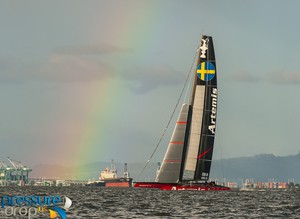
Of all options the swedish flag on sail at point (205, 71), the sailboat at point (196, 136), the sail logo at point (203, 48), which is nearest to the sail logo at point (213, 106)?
the sailboat at point (196, 136)

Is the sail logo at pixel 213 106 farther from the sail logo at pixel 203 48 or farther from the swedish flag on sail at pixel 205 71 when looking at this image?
the sail logo at pixel 203 48

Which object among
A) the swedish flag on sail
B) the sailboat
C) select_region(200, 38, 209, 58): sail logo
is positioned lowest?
the sailboat

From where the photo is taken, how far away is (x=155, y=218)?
70.0m

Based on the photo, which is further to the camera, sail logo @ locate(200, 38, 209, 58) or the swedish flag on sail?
sail logo @ locate(200, 38, 209, 58)

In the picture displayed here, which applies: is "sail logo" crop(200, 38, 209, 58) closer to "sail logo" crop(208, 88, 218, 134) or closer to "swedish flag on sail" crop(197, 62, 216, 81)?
"swedish flag on sail" crop(197, 62, 216, 81)

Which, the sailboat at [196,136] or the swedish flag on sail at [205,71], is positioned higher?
the swedish flag on sail at [205,71]

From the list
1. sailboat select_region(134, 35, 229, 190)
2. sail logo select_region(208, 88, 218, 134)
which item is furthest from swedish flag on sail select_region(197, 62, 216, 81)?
sail logo select_region(208, 88, 218, 134)

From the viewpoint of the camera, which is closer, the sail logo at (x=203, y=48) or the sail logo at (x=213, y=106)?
the sail logo at (x=203, y=48)

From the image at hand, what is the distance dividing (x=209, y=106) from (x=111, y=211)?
67.0m

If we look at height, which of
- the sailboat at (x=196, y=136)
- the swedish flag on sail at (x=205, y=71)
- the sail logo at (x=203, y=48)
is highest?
the sail logo at (x=203, y=48)

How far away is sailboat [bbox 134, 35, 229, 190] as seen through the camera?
473 feet

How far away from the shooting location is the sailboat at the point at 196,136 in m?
144

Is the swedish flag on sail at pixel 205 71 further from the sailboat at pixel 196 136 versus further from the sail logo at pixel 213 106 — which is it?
the sail logo at pixel 213 106

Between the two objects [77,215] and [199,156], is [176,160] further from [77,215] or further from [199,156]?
[77,215]
